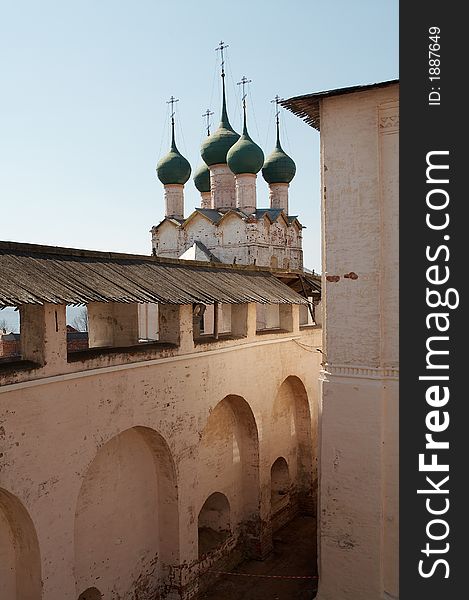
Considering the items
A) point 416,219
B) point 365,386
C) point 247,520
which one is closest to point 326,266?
point 365,386

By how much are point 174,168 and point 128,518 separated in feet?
62.9

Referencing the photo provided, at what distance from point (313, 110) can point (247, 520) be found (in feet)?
27.2

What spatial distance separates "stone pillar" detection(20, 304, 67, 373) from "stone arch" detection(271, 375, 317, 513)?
7.25 metres

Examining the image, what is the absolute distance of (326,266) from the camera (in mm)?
8977

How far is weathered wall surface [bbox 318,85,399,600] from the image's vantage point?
845 centimetres

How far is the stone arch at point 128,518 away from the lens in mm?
8305

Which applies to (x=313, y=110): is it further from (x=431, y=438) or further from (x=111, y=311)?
(x=431, y=438)

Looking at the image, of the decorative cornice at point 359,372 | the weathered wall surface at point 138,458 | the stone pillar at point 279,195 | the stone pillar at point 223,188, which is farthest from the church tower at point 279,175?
the decorative cornice at point 359,372

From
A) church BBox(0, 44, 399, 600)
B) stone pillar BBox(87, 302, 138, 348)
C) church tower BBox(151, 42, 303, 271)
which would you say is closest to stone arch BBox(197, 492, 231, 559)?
church BBox(0, 44, 399, 600)

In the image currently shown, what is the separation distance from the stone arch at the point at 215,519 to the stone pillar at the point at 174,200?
16.3 metres

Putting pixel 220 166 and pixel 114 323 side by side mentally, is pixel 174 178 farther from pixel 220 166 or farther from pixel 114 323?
pixel 114 323

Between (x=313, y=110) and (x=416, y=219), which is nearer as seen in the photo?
(x=416, y=219)

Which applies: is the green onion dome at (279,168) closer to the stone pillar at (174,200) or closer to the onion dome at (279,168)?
the onion dome at (279,168)

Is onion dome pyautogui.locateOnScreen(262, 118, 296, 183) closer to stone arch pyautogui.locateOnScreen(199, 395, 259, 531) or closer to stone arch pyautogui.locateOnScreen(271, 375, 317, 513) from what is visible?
stone arch pyautogui.locateOnScreen(271, 375, 317, 513)
